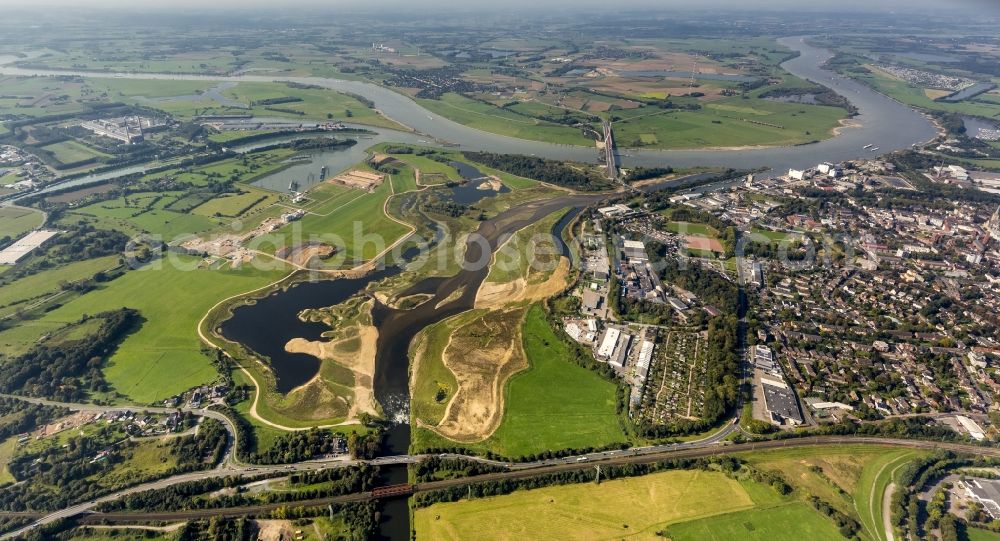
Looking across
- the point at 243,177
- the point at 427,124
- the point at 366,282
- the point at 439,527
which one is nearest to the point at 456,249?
the point at 366,282

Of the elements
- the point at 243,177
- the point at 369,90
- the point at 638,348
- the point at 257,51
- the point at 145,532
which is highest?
the point at 257,51

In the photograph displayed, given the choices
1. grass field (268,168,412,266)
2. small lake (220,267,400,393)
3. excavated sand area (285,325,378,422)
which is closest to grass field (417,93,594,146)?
grass field (268,168,412,266)

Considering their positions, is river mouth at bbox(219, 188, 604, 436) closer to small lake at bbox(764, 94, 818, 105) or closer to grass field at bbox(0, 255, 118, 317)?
grass field at bbox(0, 255, 118, 317)

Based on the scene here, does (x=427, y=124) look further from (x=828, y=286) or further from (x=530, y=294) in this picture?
(x=828, y=286)

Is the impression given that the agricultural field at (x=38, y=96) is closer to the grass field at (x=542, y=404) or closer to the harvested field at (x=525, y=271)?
the harvested field at (x=525, y=271)

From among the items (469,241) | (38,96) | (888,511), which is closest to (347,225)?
(469,241)

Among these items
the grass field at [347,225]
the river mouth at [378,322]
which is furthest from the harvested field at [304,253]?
the river mouth at [378,322]
